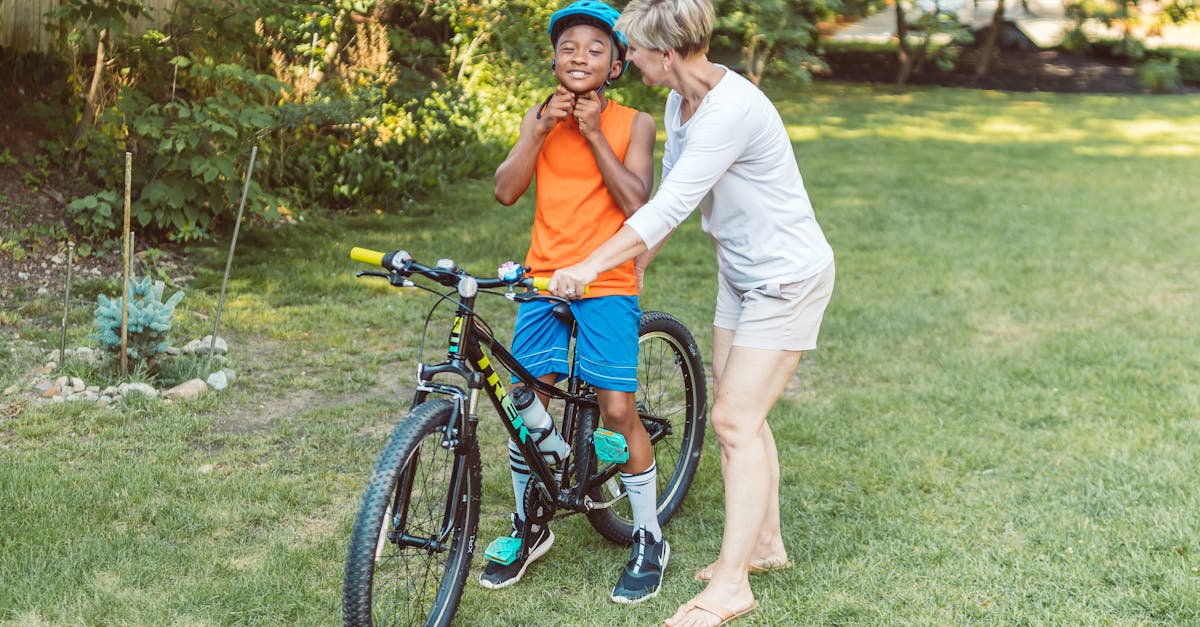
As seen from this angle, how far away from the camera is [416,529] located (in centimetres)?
306

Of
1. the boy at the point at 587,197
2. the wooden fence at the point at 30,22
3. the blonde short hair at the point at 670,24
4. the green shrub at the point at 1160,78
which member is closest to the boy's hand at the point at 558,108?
the boy at the point at 587,197

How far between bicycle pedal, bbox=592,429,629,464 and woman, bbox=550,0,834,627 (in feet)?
0.94

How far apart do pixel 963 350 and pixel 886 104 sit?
13.0 metres

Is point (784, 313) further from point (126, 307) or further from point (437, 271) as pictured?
point (126, 307)

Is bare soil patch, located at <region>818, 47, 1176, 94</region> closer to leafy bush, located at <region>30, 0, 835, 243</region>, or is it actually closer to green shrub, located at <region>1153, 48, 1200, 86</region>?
green shrub, located at <region>1153, 48, 1200, 86</region>

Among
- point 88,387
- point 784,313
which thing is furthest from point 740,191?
point 88,387

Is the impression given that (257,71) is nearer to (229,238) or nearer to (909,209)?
(229,238)

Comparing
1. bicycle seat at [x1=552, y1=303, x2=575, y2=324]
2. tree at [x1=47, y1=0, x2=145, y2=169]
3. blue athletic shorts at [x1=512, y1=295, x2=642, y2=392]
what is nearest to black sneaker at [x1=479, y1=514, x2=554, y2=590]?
blue athletic shorts at [x1=512, y1=295, x2=642, y2=392]

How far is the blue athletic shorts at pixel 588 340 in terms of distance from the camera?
11.1 ft

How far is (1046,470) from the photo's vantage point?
14.8 feet

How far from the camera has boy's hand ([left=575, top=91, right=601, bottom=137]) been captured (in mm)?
3223

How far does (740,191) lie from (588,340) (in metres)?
0.61

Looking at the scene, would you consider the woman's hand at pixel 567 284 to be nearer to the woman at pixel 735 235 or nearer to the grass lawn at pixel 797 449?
the woman at pixel 735 235

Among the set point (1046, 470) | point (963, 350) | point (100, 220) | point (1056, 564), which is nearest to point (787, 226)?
point (1056, 564)
